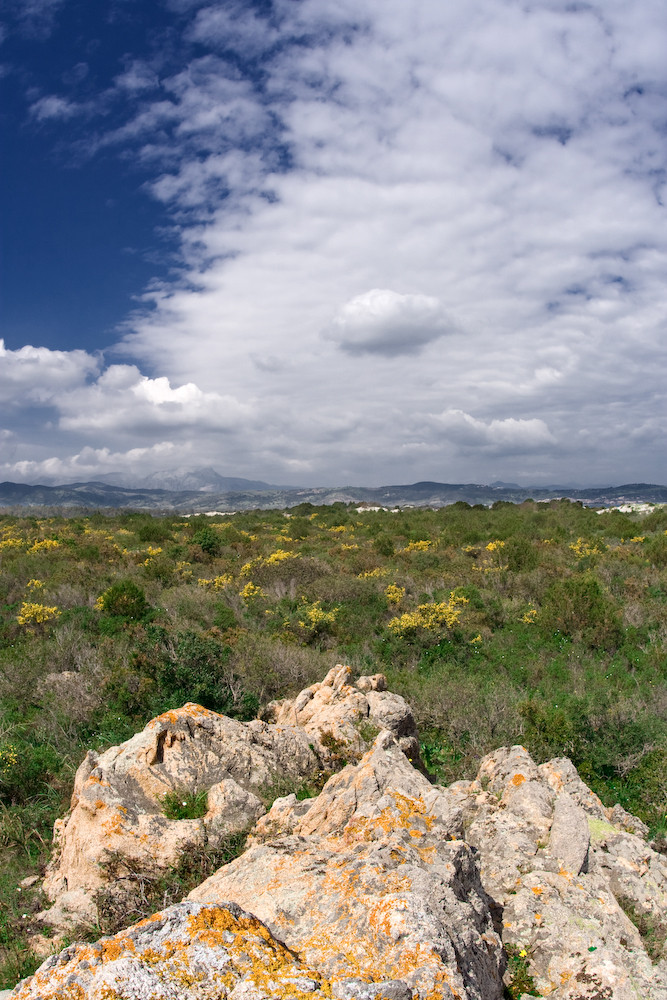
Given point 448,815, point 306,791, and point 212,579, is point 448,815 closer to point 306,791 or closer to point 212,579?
point 306,791

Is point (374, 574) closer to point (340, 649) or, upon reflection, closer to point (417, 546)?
point (340, 649)

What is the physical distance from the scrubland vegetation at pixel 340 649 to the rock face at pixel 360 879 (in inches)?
48.9

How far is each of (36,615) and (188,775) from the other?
8.71m

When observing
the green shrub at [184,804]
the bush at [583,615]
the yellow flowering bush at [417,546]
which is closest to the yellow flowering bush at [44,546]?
the yellow flowering bush at [417,546]

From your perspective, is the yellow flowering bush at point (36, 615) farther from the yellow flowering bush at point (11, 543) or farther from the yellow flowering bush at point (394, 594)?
the yellow flowering bush at point (11, 543)

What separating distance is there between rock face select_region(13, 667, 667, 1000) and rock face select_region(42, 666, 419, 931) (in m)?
0.02

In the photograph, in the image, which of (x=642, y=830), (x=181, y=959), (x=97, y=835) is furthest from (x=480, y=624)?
(x=181, y=959)

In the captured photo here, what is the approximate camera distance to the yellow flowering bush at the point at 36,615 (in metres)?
12.6

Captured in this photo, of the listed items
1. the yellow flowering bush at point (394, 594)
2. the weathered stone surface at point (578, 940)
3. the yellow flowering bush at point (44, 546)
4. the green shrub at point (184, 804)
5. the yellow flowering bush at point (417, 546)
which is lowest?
the green shrub at point (184, 804)

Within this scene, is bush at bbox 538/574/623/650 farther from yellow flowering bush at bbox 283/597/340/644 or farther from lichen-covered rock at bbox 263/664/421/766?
lichen-covered rock at bbox 263/664/421/766

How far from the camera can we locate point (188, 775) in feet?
19.1

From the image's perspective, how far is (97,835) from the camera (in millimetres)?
4875

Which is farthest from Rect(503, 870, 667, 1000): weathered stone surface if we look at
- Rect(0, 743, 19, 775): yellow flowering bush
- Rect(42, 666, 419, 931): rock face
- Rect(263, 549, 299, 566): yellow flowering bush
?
Rect(263, 549, 299, 566): yellow flowering bush

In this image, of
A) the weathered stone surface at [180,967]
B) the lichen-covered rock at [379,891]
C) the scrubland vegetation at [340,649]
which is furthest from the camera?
the scrubland vegetation at [340,649]
